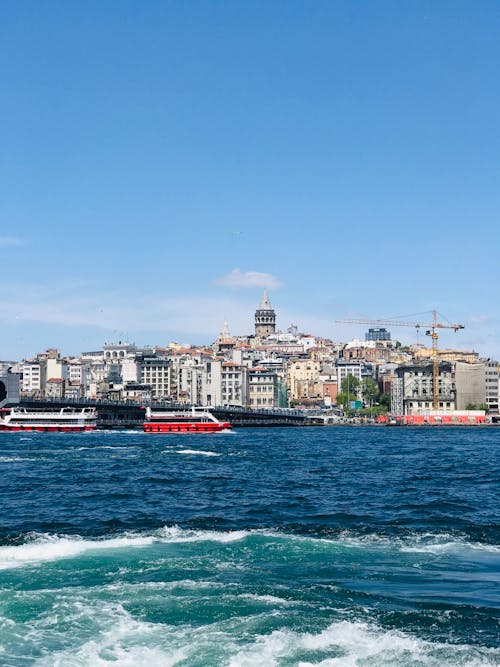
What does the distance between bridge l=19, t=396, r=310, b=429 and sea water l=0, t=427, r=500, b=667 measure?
101 m

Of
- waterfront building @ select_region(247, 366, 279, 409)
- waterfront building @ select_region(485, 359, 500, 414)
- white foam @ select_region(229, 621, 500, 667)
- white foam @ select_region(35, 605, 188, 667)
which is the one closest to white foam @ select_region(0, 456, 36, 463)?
white foam @ select_region(35, 605, 188, 667)

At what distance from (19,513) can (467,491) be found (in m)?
21.9

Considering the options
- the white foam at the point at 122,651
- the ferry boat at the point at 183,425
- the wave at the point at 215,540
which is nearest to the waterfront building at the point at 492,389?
the ferry boat at the point at 183,425

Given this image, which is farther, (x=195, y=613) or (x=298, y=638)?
(x=195, y=613)

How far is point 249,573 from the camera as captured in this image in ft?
85.9

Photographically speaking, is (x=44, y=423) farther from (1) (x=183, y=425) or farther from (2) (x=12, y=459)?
(2) (x=12, y=459)

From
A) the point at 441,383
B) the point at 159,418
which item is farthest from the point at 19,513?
the point at 441,383

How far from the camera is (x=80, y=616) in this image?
2192cm

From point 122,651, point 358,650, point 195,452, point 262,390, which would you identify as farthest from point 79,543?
point 262,390

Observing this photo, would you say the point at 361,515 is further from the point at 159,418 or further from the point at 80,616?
the point at 159,418

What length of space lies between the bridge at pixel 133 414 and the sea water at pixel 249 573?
331 feet

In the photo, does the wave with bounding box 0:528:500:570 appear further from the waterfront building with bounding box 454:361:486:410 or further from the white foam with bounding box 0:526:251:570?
the waterfront building with bounding box 454:361:486:410

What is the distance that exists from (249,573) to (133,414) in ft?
449

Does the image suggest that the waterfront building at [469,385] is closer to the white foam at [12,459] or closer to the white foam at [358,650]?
the white foam at [12,459]
